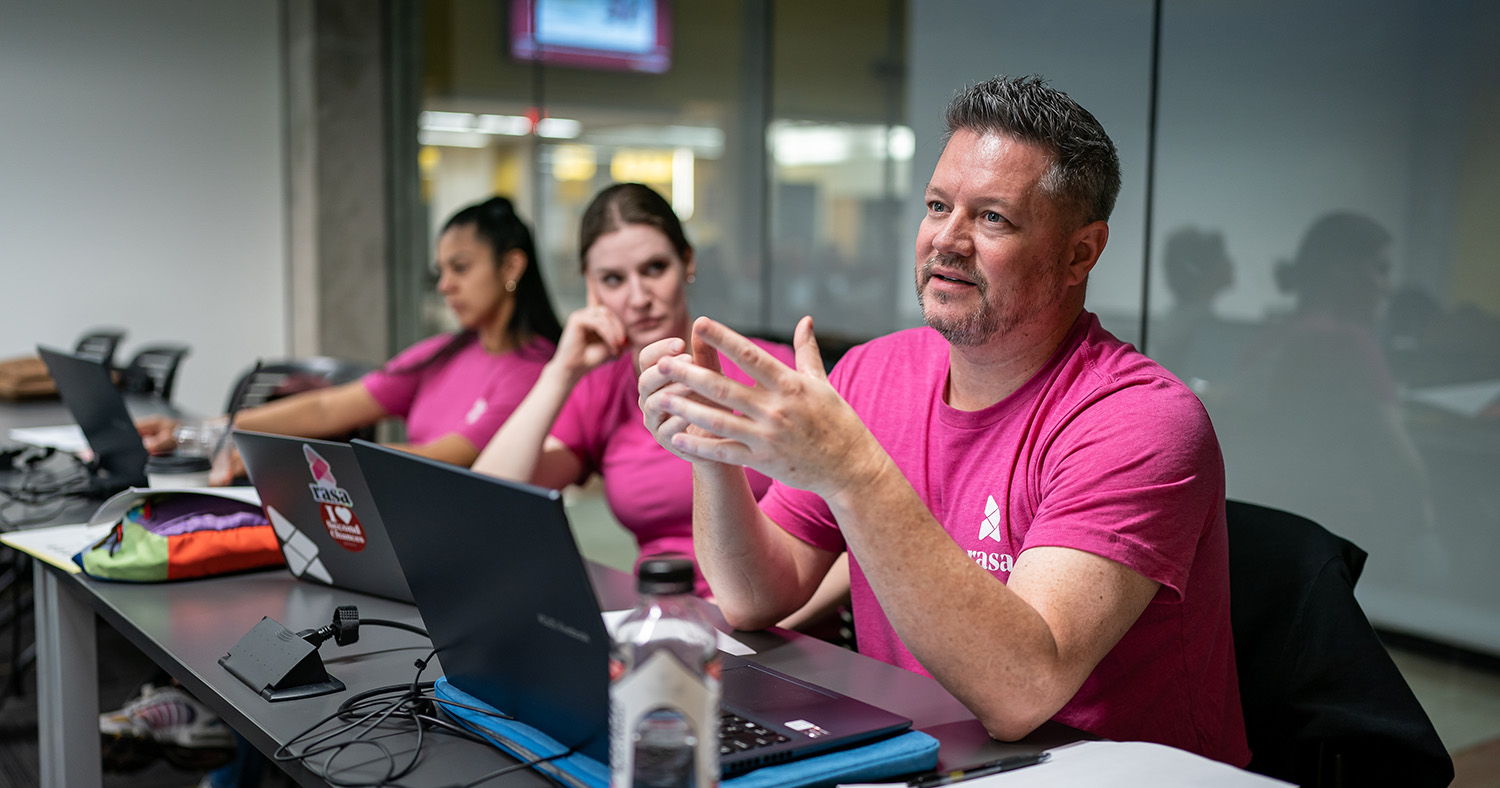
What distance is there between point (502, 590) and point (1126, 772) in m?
0.59

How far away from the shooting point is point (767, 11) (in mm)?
3943

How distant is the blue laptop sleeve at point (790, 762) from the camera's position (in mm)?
1005

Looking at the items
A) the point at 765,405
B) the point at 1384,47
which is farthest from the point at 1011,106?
the point at 1384,47

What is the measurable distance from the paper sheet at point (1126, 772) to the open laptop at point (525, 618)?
126mm

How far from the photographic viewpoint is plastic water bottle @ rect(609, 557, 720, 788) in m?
0.83

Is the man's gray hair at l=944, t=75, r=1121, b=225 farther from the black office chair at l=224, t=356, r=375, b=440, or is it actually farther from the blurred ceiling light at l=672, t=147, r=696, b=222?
the blurred ceiling light at l=672, t=147, r=696, b=222

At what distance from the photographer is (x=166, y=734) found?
240cm

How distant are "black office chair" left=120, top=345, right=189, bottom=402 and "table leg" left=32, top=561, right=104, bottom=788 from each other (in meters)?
2.41

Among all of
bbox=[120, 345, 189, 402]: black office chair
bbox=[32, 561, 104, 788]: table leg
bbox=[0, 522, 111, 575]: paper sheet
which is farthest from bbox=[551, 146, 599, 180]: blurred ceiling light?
bbox=[32, 561, 104, 788]: table leg

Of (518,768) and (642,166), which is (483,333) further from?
(518,768)

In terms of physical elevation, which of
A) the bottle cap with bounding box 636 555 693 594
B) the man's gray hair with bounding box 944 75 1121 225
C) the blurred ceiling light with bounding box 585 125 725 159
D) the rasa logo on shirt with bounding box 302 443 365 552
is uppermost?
the blurred ceiling light with bounding box 585 125 725 159

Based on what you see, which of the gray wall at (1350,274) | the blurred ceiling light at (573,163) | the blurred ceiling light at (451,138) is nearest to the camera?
the gray wall at (1350,274)

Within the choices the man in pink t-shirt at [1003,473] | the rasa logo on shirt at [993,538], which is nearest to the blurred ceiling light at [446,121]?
the man in pink t-shirt at [1003,473]

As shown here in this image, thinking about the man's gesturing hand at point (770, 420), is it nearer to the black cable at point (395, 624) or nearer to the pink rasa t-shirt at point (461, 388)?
the black cable at point (395, 624)
